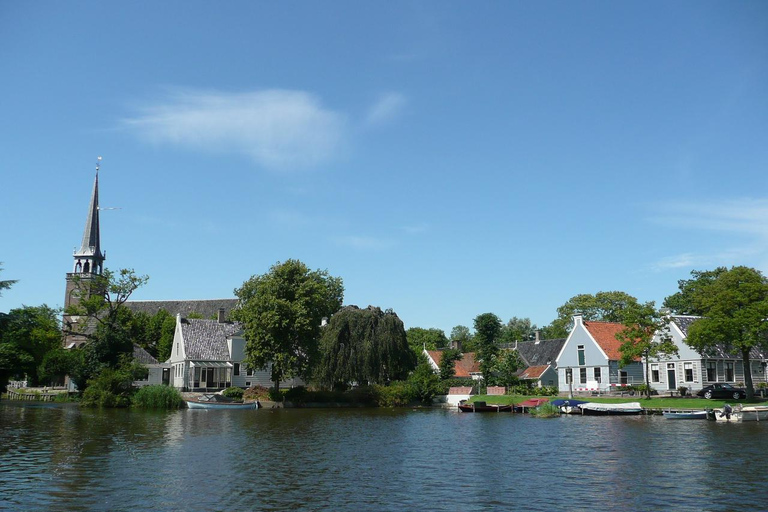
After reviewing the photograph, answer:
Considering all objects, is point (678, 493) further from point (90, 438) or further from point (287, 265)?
point (287, 265)

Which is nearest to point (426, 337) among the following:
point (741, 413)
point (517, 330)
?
point (517, 330)

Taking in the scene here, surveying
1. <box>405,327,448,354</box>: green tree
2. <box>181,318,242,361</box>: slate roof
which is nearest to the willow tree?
<box>181,318,242,361</box>: slate roof

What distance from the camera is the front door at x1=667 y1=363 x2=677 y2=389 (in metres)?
67.3

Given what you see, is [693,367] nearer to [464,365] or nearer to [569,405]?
[569,405]

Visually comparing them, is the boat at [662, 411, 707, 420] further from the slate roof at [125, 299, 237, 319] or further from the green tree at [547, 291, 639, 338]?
the slate roof at [125, 299, 237, 319]

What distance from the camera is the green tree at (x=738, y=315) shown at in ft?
168

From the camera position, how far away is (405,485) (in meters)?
22.6

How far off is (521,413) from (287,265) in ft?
92.3

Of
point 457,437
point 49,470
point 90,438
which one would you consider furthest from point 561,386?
point 49,470

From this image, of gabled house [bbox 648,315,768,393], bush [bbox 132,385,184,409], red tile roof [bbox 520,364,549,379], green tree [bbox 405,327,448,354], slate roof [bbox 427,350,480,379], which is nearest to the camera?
bush [bbox 132,385,184,409]

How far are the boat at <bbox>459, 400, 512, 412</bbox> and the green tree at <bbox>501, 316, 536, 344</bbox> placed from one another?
78.8m

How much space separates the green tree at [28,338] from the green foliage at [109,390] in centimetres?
579

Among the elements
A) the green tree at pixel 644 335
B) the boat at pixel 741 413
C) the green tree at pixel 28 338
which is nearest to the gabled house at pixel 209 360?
the green tree at pixel 28 338

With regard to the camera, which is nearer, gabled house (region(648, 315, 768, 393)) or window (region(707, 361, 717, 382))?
gabled house (region(648, 315, 768, 393))
